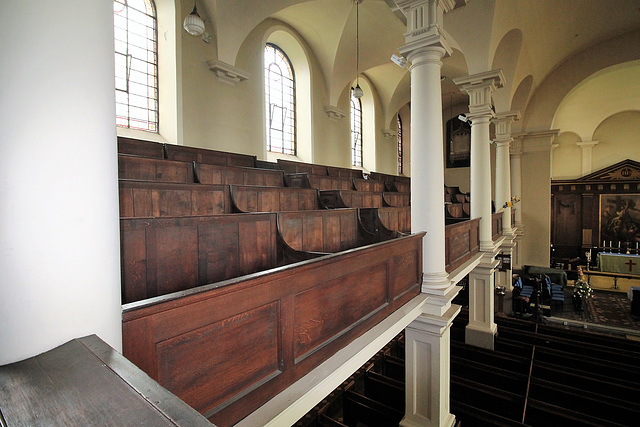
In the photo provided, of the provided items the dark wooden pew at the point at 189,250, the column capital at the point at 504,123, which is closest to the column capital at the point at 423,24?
the dark wooden pew at the point at 189,250

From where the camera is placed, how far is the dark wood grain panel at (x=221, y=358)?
1.45 m

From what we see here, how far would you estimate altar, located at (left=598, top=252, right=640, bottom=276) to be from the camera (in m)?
13.7

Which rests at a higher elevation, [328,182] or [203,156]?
[203,156]

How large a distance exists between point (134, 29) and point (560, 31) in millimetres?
11434

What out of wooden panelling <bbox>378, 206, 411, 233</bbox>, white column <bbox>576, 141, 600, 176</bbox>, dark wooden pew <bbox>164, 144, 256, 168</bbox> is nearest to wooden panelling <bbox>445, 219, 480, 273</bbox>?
wooden panelling <bbox>378, 206, 411, 233</bbox>

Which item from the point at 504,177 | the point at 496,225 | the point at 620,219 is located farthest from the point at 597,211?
the point at 496,225

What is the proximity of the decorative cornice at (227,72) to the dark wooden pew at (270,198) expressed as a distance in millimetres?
4332

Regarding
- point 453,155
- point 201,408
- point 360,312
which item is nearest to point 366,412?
point 360,312

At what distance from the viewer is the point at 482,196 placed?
692cm

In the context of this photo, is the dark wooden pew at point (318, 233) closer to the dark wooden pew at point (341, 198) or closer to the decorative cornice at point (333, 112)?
the dark wooden pew at point (341, 198)

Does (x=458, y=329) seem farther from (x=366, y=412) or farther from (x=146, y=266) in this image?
(x=146, y=266)

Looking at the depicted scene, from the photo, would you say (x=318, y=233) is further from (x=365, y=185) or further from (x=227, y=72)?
(x=227, y=72)

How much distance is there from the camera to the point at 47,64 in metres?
0.93

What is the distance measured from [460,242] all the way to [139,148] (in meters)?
5.44
